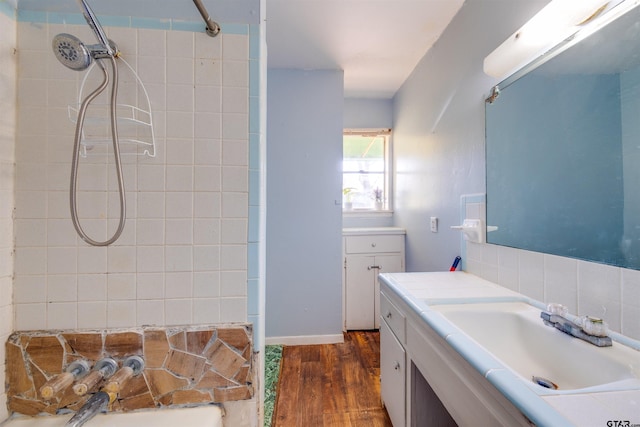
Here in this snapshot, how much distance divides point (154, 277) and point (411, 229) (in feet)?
6.68

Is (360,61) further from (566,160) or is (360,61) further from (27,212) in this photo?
(27,212)

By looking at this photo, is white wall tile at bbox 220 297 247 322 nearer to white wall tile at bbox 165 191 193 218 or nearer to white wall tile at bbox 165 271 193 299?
white wall tile at bbox 165 271 193 299

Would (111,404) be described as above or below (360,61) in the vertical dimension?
below

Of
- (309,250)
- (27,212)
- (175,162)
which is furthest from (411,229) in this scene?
(27,212)

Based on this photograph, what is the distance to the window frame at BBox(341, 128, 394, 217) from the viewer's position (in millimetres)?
2846

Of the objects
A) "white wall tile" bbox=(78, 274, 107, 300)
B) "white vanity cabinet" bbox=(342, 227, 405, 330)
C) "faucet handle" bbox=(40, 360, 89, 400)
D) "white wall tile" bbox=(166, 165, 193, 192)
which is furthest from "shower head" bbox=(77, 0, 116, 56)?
"white vanity cabinet" bbox=(342, 227, 405, 330)

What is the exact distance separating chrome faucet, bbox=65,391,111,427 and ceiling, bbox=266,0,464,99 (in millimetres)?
2054

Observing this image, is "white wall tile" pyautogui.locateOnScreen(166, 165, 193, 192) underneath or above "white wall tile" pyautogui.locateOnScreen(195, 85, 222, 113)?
underneath

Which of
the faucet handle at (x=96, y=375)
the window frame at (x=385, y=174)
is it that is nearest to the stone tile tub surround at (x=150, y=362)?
the faucet handle at (x=96, y=375)

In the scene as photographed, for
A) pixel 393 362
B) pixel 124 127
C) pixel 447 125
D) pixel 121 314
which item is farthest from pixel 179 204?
pixel 447 125

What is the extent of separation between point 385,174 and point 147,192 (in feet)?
8.21

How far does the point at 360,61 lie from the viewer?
7.12 feet

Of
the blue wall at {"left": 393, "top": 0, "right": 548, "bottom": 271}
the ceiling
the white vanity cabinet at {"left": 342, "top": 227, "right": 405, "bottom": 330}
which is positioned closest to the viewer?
the blue wall at {"left": 393, "top": 0, "right": 548, "bottom": 271}

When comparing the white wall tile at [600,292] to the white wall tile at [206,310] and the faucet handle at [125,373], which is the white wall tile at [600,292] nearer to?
the white wall tile at [206,310]
